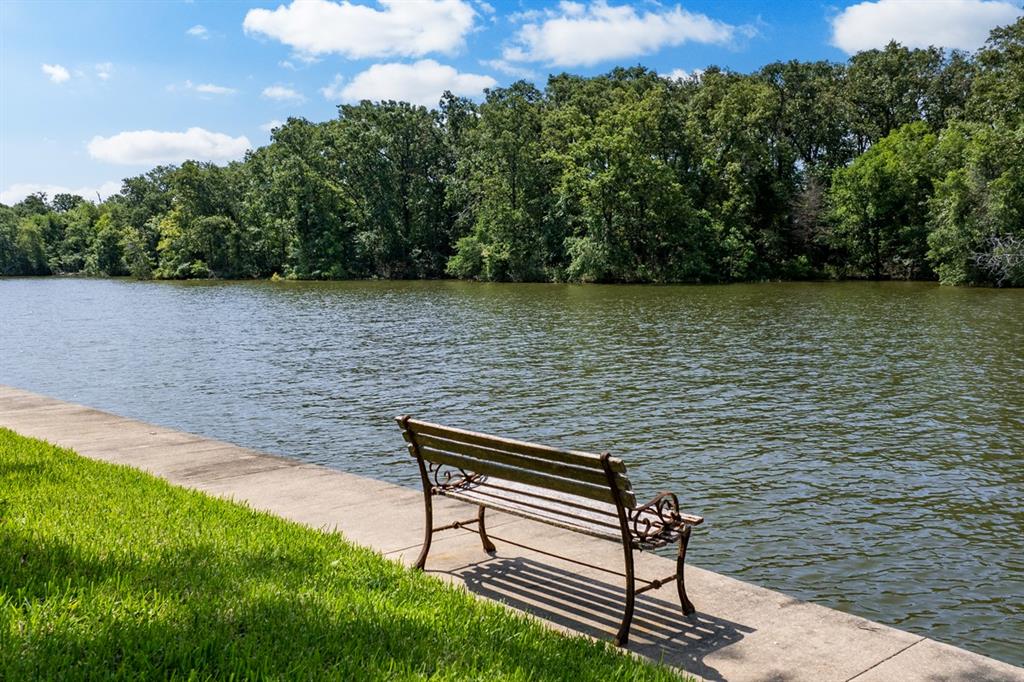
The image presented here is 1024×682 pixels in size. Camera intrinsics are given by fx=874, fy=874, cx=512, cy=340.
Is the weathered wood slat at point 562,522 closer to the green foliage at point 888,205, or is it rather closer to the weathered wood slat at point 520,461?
the weathered wood slat at point 520,461

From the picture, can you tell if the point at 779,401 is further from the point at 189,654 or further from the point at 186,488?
the point at 189,654

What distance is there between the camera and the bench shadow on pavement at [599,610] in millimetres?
5086

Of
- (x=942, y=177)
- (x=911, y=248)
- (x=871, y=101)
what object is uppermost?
(x=871, y=101)

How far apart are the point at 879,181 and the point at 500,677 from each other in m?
67.8

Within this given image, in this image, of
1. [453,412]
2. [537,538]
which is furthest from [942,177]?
[537,538]

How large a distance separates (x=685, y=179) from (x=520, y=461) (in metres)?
68.8

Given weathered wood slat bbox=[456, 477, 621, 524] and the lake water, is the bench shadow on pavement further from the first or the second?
the lake water

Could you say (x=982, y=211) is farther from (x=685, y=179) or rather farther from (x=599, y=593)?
(x=599, y=593)

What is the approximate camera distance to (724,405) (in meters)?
16.4

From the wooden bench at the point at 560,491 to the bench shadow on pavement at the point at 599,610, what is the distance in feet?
0.50

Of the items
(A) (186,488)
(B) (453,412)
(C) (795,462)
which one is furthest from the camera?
(B) (453,412)

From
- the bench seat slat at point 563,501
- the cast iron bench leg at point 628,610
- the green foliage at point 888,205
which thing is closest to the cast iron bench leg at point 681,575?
the bench seat slat at point 563,501

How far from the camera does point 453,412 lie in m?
16.2

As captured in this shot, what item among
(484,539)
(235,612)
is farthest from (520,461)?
(235,612)
